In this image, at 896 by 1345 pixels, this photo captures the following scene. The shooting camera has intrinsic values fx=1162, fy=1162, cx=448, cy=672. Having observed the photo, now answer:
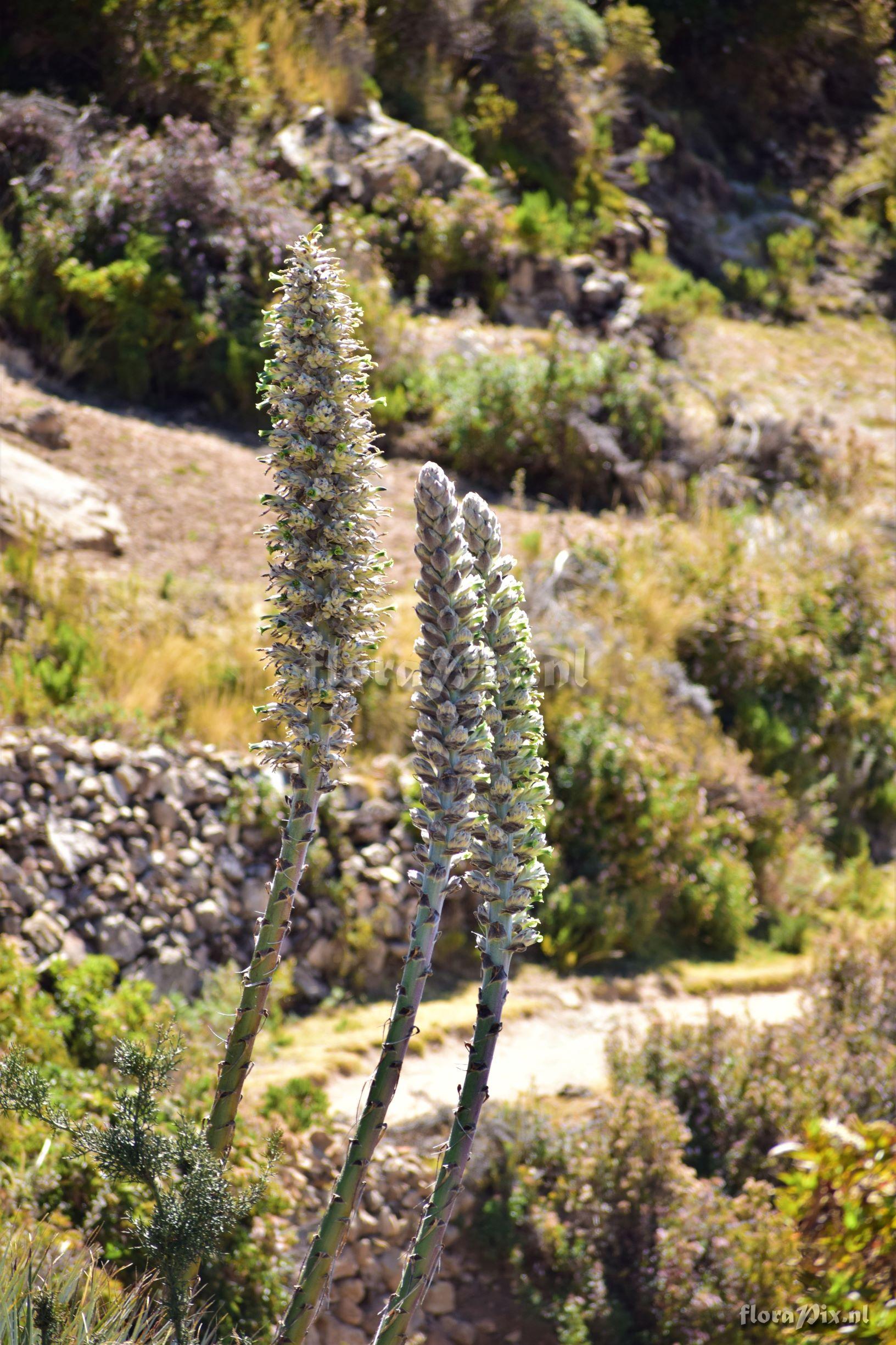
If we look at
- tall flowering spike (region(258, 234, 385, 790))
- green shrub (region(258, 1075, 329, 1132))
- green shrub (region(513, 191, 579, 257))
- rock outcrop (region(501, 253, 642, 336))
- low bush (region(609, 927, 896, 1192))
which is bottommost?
green shrub (region(258, 1075, 329, 1132))

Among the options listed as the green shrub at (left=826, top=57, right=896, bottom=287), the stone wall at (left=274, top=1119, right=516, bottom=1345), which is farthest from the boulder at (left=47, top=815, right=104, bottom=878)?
the green shrub at (left=826, top=57, right=896, bottom=287)

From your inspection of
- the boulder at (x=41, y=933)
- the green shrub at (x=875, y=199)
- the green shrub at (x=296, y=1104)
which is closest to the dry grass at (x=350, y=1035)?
the green shrub at (x=296, y=1104)

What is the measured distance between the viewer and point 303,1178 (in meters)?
4.62

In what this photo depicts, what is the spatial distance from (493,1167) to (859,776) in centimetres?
573

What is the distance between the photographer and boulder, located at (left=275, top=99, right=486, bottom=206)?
1256 cm

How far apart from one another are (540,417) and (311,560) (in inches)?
358

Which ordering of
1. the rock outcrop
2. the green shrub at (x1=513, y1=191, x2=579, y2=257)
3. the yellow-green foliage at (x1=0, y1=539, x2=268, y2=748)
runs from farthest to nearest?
1. the green shrub at (x1=513, y1=191, x2=579, y2=257)
2. the rock outcrop
3. the yellow-green foliage at (x1=0, y1=539, x2=268, y2=748)

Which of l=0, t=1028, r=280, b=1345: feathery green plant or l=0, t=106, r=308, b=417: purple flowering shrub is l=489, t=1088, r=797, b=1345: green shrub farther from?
l=0, t=106, r=308, b=417: purple flowering shrub

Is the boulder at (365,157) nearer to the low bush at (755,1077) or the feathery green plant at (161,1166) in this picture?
the low bush at (755,1077)

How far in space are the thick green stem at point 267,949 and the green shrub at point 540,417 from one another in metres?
8.74

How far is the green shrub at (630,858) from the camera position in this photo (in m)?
7.03

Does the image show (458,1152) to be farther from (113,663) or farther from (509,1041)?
(113,663)

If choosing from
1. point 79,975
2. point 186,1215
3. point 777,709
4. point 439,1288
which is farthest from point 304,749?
point 777,709

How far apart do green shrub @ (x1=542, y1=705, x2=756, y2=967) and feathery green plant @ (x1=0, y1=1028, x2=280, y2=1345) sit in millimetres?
4656
